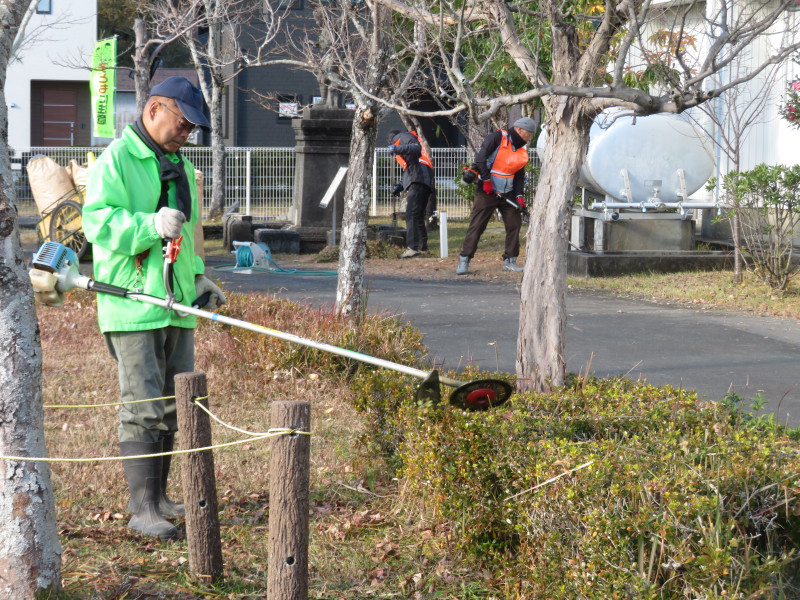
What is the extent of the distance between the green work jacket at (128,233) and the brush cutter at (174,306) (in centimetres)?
14

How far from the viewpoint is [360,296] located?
25.1ft

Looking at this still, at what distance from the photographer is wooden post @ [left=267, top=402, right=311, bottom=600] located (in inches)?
127

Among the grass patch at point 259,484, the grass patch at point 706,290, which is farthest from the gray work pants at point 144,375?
the grass patch at point 706,290

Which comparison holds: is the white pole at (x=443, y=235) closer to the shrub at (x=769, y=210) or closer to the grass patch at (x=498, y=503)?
the shrub at (x=769, y=210)

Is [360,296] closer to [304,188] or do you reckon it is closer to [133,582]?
[133,582]

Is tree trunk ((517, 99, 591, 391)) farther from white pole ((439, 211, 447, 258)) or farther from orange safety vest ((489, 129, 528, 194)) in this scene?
white pole ((439, 211, 447, 258))

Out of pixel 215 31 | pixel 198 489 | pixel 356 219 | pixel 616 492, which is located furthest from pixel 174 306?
pixel 215 31

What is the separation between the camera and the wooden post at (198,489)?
380 cm

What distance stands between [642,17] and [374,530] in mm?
2630

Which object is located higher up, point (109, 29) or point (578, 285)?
point (109, 29)

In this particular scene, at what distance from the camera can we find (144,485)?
436 cm

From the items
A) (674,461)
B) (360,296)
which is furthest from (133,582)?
(360,296)

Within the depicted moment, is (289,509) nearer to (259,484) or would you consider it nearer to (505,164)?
(259,484)

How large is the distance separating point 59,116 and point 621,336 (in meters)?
34.7
